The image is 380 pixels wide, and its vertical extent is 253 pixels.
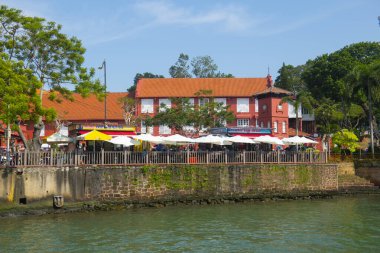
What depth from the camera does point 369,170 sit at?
127 feet

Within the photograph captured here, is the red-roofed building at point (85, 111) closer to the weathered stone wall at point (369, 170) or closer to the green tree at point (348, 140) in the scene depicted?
the green tree at point (348, 140)

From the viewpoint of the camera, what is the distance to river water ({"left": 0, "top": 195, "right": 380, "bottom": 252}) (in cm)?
1933

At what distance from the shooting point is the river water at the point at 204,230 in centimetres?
1933

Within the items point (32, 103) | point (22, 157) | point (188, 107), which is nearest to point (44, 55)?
point (32, 103)

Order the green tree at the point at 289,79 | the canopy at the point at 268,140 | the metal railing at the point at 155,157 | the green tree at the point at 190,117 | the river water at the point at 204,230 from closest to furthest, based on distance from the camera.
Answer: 1. the river water at the point at 204,230
2. the metal railing at the point at 155,157
3. the canopy at the point at 268,140
4. the green tree at the point at 190,117
5. the green tree at the point at 289,79

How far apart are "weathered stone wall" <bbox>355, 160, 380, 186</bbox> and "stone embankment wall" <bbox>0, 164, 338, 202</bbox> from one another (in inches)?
173

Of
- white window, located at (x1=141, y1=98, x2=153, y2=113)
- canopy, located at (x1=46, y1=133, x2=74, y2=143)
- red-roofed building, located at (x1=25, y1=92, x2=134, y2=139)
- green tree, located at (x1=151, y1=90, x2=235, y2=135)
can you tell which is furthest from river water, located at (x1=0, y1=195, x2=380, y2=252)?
red-roofed building, located at (x1=25, y1=92, x2=134, y2=139)

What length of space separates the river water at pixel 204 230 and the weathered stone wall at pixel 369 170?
30.5 feet

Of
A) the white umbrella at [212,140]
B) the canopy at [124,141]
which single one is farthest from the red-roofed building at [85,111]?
the canopy at [124,141]

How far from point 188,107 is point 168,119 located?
86.6 inches

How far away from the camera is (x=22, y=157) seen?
2727cm

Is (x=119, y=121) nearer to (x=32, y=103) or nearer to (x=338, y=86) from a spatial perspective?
(x=338, y=86)

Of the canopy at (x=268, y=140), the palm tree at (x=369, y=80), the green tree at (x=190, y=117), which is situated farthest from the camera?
the green tree at (x=190, y=117)

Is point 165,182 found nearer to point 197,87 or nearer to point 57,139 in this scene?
point 57,139
